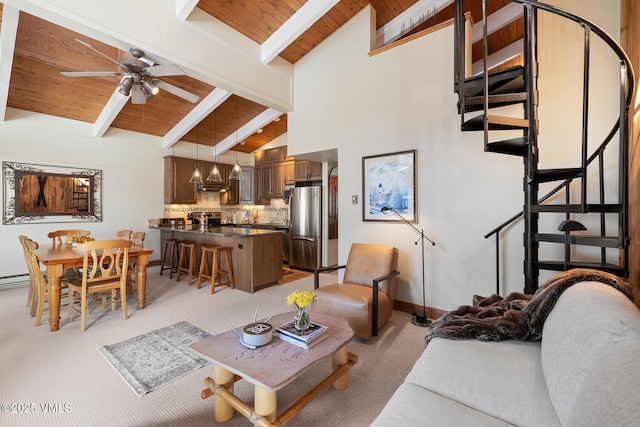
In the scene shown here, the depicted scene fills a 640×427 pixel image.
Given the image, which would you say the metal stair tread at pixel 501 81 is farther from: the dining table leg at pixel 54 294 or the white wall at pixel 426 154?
the dining table leg at pixel 54 294

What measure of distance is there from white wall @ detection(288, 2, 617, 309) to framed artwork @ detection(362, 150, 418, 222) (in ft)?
0.30

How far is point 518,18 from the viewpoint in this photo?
3902 millimetres

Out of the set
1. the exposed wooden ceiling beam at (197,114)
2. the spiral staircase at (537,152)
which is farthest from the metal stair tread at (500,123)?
the exposed wooden ceiling beam at (197,114)

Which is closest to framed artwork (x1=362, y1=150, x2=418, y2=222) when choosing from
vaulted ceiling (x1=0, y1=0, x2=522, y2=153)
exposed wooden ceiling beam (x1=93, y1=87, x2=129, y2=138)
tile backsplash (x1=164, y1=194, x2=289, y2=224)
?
vaulted ceiling (x1=0, y1=0, x2=522, y2=153)

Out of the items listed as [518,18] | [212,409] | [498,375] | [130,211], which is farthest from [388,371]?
[130,211]

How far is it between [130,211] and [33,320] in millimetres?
2962

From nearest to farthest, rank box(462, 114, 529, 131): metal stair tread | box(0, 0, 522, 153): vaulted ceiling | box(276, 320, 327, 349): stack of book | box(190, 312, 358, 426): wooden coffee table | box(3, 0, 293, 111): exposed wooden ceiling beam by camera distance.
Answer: box(190, 312, 358, 426): wooden coffee table, box(276, 320, 327, 349): stack of book, box(462, 114, 529, 131): metal stair tread, box(3, 0, 293, 111): exposed wooden ceiling beam, box(0, 0, 522, 153): vaulted ceiling

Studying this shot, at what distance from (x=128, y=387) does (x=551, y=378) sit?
8.13ft

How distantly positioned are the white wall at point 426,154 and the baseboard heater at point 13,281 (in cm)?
513

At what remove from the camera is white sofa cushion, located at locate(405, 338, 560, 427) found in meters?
1.17

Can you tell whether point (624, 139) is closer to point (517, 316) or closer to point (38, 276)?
point (517, 316)

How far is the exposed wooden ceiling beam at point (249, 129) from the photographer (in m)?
5.54

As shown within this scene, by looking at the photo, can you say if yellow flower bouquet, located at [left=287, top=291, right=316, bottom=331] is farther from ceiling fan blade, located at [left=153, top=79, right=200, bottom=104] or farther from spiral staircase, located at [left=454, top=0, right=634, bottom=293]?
ceiling fan blade, located at [left=153, top=79, right=200, bottom=104]

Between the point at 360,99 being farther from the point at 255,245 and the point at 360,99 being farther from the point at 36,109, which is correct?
the point at 36,109
